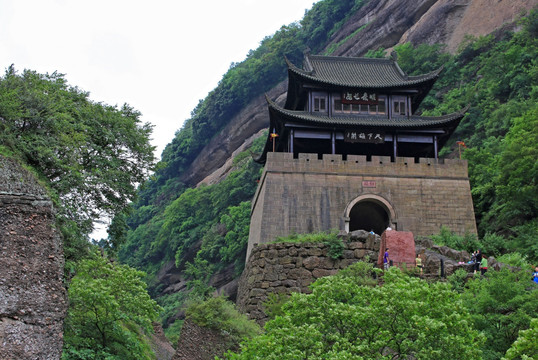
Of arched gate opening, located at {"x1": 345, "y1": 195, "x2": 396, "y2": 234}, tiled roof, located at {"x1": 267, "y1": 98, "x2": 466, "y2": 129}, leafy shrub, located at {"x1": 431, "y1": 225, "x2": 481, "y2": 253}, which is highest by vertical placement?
tiled roof, located at {"x1": 267, "y1": 98, "x2": 466, "y2": 129}

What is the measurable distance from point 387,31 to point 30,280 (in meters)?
55.5

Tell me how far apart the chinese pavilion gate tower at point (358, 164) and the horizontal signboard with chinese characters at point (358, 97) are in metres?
0.05

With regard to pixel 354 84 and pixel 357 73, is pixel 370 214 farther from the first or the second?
pixel 357 73

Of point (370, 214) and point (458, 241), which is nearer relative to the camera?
point (458, 241)

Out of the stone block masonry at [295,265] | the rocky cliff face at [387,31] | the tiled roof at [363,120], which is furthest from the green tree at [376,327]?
the rocky cliff face at [387,31]

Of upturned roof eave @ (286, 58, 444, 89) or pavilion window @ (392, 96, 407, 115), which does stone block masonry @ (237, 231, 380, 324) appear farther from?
pavilion window @ (392, 96, 407, 115)

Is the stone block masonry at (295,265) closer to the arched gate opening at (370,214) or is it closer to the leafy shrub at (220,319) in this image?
the arched gate opening at (370,214)

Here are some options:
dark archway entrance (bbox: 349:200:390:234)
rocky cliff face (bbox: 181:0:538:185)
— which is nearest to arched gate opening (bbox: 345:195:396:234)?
dark archway entrance (bbox: 349:200:390:234)

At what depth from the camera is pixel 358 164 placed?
2764 cm

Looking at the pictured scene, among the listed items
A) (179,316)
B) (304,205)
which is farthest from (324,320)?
(179,316)

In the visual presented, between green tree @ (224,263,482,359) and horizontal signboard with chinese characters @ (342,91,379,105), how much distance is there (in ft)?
57.0

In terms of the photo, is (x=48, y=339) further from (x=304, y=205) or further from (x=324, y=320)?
(x=304, y=205)

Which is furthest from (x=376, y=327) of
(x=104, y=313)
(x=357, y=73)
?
(x=357, y=73)

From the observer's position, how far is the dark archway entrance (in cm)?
2819
